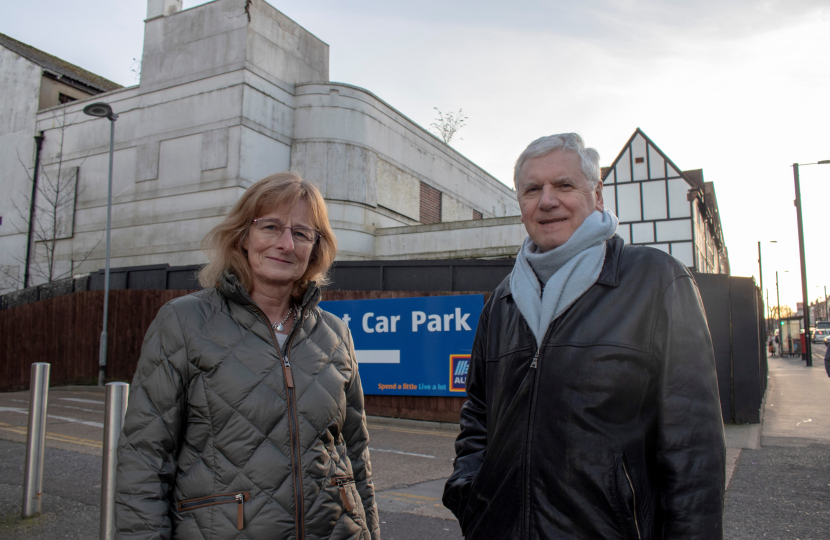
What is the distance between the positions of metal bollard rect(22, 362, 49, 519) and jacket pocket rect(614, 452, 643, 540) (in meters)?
4.67

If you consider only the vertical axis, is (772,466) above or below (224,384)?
below

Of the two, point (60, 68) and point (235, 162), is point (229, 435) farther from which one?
point (60, 68)

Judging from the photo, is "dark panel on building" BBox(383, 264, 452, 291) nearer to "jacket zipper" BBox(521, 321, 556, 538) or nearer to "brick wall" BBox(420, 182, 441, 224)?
"jacket zipper" BBox(521, 321, 556, 538)

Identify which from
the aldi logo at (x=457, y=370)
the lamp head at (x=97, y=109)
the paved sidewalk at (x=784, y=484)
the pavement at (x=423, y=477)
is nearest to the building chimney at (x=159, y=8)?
the lamp head at (x=97, y=109)

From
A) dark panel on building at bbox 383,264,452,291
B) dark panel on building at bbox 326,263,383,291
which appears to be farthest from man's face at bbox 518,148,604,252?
dark panel on building at bbox 326,263,383,291

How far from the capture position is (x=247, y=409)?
6.41ft

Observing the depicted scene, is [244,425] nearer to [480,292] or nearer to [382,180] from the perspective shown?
[480,292]

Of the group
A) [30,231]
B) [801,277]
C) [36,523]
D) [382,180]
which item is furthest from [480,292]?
[30,231]

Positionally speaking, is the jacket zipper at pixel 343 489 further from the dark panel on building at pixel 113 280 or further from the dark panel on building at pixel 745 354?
the dark panel on building at pixel 113 280

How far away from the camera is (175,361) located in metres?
1.94

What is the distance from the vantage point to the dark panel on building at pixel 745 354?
379 inches

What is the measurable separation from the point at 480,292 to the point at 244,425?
30.3 ft

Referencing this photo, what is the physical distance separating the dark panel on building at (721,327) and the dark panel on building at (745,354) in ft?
0.29

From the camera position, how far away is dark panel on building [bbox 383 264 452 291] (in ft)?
38.0
